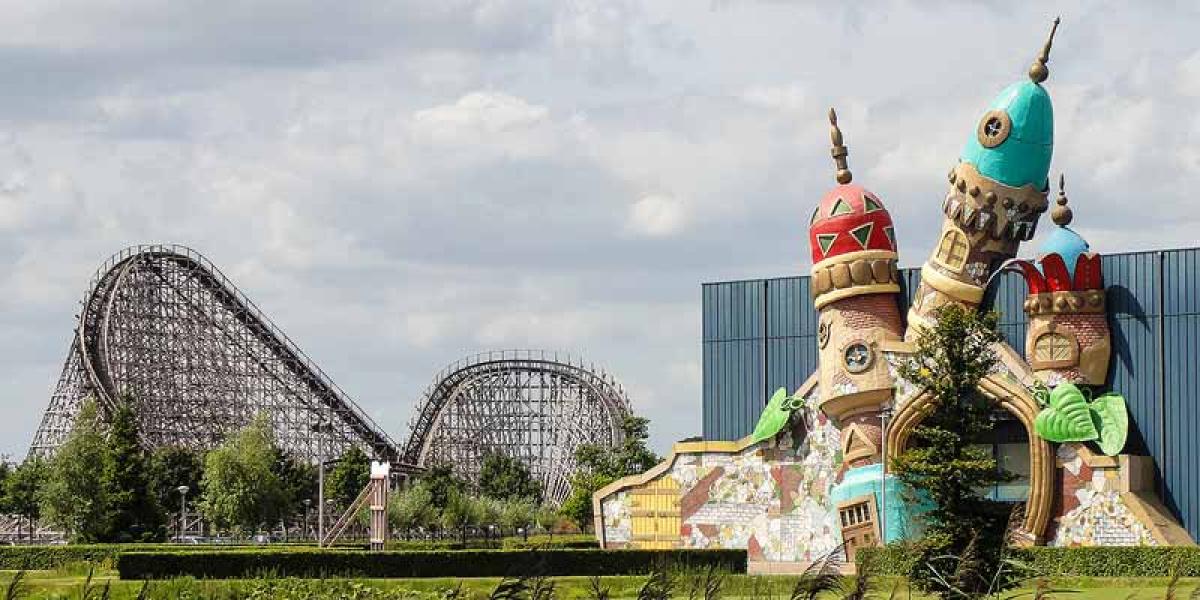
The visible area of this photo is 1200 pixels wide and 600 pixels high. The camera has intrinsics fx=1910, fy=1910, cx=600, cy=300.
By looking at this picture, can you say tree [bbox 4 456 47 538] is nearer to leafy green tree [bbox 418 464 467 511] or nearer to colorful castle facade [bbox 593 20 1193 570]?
leafy green tree [bbox 418 464 467 511]

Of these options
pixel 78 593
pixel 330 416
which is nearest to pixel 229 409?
pixel 330 416

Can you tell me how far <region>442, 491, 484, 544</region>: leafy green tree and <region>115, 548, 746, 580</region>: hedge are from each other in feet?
131

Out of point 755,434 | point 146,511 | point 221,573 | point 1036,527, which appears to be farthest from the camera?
point 146,511

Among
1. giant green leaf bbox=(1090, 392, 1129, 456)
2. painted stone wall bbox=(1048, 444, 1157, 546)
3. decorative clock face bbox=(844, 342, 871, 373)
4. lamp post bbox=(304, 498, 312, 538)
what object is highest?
decorative clock face bbox=(844, 342, 871, 373)

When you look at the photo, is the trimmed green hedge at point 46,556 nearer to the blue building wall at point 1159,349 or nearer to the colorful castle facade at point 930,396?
the colorful castle facade at point 930,396

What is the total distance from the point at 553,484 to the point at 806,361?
118 feet

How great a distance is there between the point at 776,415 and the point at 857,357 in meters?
4.74

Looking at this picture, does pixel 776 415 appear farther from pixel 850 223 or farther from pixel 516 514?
pixel 516 514

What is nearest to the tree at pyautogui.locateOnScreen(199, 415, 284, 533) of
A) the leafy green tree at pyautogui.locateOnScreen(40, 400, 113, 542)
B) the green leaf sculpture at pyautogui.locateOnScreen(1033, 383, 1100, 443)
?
the leafy green tree at pyautogui.locateOnScreen(40, 400, 113, 542)

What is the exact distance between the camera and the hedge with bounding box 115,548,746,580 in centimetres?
4122

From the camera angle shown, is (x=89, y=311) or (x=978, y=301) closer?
(x=978, y=301)

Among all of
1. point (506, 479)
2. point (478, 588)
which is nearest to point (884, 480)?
point (478, 588)

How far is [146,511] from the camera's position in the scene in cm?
6888

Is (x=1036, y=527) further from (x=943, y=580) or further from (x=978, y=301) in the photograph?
(x=943, y=580)
